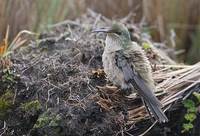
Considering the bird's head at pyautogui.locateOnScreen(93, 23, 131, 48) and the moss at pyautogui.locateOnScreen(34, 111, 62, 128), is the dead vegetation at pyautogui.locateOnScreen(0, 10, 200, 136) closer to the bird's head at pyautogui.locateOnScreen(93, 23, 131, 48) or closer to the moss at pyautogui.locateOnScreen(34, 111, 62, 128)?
the moss at pyautogui.locateOnScreen(34, 111, 62, 128)

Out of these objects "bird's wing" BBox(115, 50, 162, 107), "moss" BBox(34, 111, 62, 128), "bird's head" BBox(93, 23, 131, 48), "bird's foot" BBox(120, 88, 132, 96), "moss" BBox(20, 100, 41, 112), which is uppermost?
"bird's head" BBox(93, 23, 131, 48)

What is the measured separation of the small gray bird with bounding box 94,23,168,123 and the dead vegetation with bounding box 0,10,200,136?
17 centimetres

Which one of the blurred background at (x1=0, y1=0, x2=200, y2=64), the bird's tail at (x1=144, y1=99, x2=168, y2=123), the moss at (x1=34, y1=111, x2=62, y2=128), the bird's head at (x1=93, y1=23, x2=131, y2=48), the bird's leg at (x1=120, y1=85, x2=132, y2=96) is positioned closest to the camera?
the bird's tail at (x1=144, y1=99, x2=168, y2=123)

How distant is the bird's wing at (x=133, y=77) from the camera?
13.7 ft

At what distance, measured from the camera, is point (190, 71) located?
4.94m

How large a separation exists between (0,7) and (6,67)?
1591 millimetres

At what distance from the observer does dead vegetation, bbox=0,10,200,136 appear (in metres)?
4.26

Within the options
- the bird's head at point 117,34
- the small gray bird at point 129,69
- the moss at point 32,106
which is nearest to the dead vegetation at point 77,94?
the moss at point 32,106

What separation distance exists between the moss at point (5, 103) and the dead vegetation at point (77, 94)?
0.09 ft

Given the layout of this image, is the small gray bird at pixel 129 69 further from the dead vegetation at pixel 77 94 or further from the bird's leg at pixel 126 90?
the dead vegetation at pixel 77 94

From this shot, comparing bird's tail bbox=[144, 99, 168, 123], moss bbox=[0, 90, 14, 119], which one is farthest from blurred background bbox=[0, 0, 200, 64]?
bird's tail bbox=[144, 99, 168, 123]

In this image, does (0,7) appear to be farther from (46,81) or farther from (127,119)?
(127,119)

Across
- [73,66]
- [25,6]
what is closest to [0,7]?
[25,6]

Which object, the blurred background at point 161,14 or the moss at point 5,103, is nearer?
the moss at point 5,103
